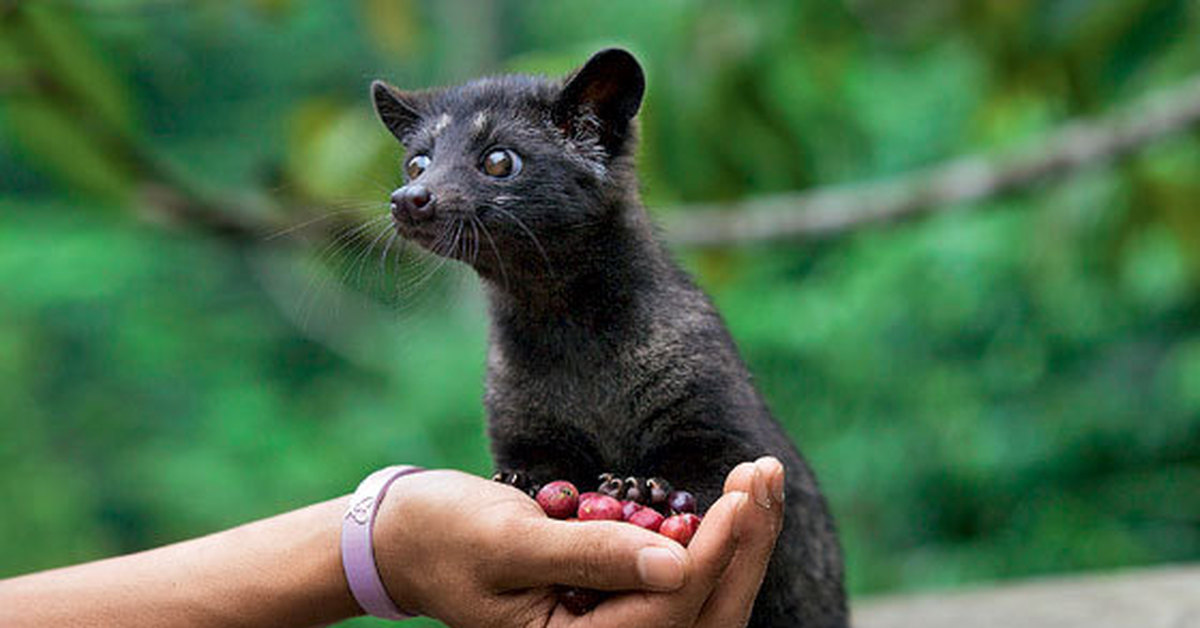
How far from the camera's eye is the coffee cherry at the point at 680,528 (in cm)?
232

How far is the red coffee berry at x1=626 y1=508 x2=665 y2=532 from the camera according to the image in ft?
7.75

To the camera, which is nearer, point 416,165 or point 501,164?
point 501,164

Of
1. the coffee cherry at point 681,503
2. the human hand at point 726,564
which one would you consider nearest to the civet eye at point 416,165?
the coffee cherry at point 681,503

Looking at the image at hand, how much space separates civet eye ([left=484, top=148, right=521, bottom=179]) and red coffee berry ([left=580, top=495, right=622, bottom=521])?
702 mm

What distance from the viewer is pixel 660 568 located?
2.19 meters

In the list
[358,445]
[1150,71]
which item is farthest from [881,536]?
[1150,71]

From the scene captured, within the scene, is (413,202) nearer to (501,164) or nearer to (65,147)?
(501,164)

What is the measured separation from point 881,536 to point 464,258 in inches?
242

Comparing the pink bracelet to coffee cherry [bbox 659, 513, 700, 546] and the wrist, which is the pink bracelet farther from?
coffee cherry [bbox 659, 513, 700, 546]

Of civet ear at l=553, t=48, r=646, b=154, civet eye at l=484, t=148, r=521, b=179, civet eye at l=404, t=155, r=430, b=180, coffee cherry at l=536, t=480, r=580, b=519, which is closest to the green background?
civet eye at l=404, t=155, r=430, b=180

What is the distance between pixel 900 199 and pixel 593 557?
324 cm

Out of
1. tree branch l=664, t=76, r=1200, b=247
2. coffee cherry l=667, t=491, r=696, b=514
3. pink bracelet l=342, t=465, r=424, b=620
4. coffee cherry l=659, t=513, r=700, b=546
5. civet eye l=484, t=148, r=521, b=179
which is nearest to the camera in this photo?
coffee cherry l=659, t=513, r=700, b=546

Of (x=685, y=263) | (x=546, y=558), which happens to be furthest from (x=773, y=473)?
(x=685, y=263)

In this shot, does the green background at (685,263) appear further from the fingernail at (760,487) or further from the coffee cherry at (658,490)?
the fingernail at (760,487)
